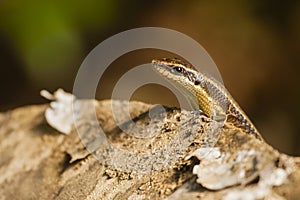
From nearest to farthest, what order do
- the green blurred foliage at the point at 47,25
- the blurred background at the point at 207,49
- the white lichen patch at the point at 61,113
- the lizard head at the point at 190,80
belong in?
the white lichen patch at the point at 61,113 → the lizard head at the point at 190,80 → the green blurred foliage at the point at 47,25 → the blurred background at the point at 207,49

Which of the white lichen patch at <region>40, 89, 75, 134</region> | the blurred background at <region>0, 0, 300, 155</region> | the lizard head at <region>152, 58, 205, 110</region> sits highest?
the lizard head at <region>152, 58, 205, 110</region>

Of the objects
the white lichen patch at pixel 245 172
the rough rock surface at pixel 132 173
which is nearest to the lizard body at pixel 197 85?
the rough rock surface at pixel 132 173

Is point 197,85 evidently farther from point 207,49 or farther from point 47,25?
point 207,49

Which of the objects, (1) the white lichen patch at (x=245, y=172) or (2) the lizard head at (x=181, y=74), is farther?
(2) the lizard head at (x=181, y=74)

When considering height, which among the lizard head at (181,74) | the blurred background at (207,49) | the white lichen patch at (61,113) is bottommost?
the blurred background at (207,49)

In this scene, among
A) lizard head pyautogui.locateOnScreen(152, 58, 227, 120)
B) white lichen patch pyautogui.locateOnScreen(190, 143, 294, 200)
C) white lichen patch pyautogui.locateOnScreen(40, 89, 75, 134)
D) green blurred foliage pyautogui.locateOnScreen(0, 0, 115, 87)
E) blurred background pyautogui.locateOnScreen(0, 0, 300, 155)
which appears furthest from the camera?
blurred background pyautogui.locateOnScreen(0, 0, 300, 155)

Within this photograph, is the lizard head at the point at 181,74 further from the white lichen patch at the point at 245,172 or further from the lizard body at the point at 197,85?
the white lichen patch at the point at 245,172

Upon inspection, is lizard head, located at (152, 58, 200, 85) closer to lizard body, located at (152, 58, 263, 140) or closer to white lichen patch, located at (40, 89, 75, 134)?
lizard body, located at (152, 58, 263, 140)

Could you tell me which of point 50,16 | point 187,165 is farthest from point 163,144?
point 50,16

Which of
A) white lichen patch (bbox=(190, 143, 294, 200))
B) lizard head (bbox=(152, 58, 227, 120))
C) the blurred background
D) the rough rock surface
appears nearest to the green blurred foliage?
the blurred background
